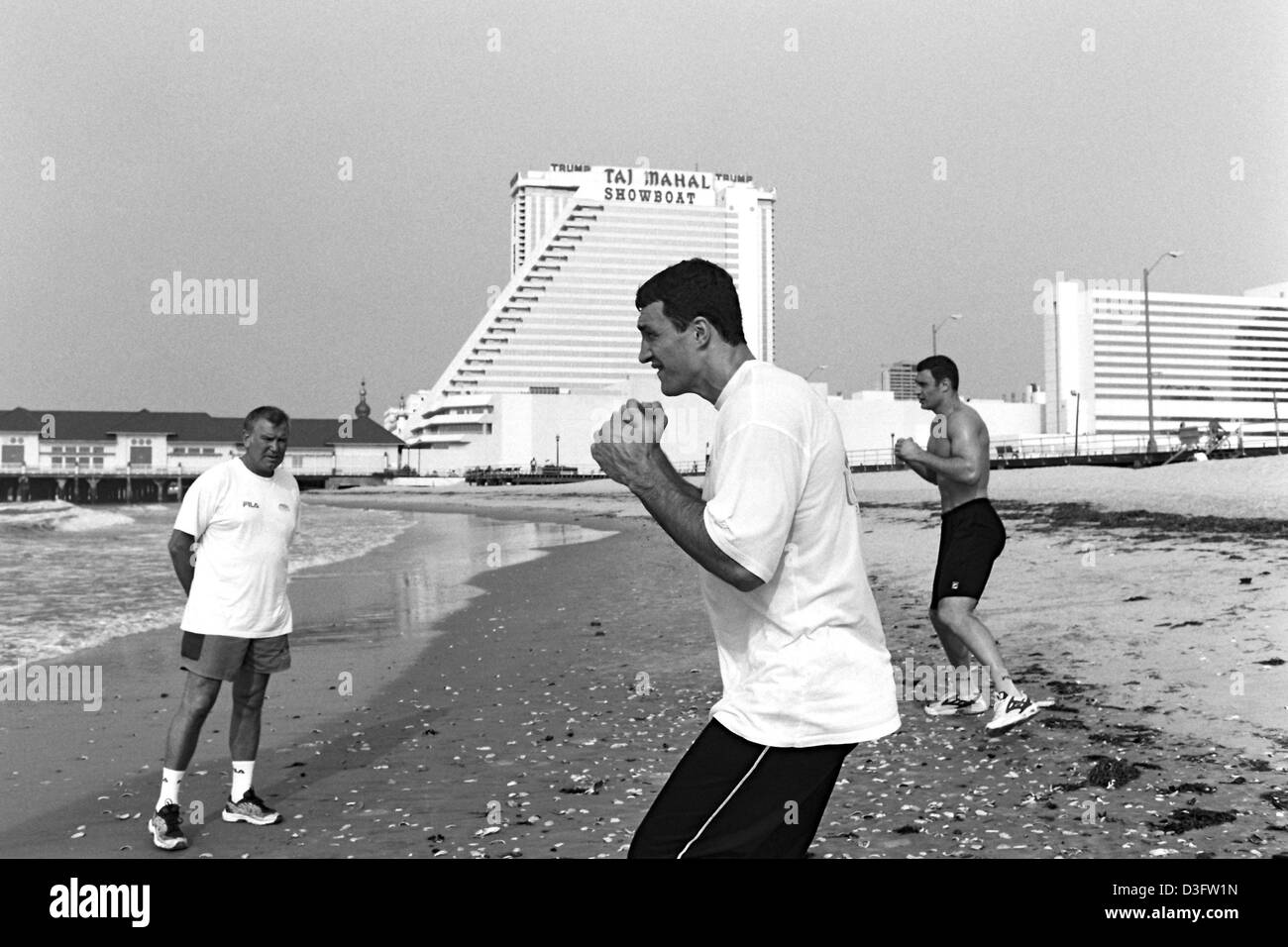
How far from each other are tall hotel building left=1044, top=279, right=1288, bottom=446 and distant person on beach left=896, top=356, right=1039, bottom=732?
138154mm

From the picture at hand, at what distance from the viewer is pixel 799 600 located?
216 centimetres

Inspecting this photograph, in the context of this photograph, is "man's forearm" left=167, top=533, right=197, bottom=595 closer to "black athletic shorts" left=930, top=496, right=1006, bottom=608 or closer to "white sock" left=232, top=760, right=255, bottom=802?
"white sock" left=232, top=760, right=255, bottom=802

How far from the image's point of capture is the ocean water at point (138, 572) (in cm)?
1062

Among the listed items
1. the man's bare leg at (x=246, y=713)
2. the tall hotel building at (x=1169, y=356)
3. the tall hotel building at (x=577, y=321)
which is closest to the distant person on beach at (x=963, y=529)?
the man's bare leg at (x=246, y=713)

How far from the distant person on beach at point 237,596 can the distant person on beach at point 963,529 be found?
3159mm

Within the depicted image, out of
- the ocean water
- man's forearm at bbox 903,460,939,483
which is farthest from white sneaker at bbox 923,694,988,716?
the ocean water

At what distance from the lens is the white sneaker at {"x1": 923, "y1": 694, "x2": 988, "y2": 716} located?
578cm

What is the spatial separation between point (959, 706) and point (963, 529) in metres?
1.14

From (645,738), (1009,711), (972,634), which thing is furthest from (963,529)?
(645,738)

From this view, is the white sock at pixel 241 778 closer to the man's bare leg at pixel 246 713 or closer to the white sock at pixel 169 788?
the man's bare leg at pixel 246 713

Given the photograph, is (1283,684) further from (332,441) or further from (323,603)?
(332,441)

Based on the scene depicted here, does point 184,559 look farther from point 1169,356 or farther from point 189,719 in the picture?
point 1169,356

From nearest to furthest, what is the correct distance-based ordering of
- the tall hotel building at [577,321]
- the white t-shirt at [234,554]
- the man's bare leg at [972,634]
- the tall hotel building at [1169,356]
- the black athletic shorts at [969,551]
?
the white t-shirt at [234,554]
the man's bare leg at [972,634]
the black athletic shorts at [969,551]
the tall hotel building at [577,321]
the tall hotel building at [1169,356]
